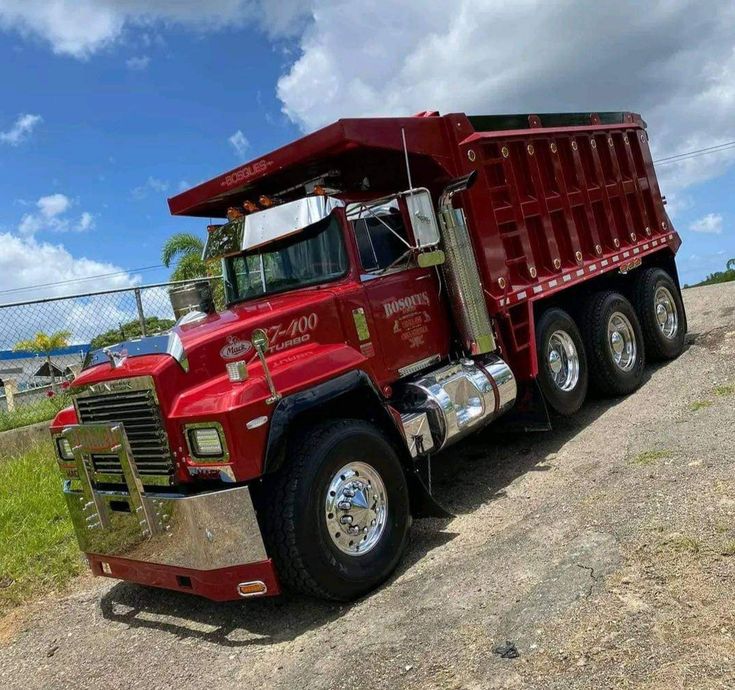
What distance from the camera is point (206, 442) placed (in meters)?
3.84

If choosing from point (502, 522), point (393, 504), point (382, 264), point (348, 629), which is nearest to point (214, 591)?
point (348, 629)

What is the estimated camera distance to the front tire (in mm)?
3961

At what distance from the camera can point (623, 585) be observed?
3.57 m

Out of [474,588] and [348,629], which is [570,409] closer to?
[474,588]

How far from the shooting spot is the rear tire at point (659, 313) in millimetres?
8648

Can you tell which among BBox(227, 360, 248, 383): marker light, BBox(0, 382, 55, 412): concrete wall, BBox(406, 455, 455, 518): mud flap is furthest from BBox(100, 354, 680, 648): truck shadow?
BBox(0, 382, 55, 412): concrete wall

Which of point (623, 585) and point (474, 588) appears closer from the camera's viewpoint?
point (623, 585)

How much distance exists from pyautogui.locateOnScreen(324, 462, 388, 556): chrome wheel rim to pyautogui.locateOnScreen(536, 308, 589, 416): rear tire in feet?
8.77

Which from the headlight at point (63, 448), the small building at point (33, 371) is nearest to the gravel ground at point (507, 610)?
the headlight at point (63, 448)

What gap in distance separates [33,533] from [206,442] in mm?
3231

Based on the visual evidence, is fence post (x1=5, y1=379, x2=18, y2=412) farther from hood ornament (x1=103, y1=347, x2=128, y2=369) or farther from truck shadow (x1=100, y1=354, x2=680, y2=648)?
hood ornament (x1=103, y1=347, x2=128, y2=369)

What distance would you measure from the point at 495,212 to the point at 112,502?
13.6 ft

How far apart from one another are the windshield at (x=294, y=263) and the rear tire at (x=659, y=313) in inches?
197

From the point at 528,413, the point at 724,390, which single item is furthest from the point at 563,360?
the point at 724,390
